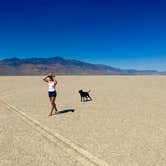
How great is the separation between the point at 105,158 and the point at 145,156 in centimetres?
A: 99

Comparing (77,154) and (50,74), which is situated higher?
(50,74)

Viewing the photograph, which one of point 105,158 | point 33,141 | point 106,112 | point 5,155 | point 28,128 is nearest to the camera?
point 105,158

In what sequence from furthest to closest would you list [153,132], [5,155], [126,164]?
[153,132]
[5,155]
[126,164]

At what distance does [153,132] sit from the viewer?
10.1 meters

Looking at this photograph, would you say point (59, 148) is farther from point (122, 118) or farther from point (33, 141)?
point (122, 118)

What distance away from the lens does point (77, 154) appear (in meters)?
7.66

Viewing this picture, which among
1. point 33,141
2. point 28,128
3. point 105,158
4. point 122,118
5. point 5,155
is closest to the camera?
point 105,158

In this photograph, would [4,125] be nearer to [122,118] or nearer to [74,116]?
[74,116]

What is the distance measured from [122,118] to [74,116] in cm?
227

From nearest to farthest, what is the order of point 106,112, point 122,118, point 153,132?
point 153,132, point 122,118, point 106,112

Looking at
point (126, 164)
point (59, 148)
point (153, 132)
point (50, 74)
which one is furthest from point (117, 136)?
point (50, 74)

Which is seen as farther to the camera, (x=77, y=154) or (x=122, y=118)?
(x=122, y=118)

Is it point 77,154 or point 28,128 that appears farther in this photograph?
point 28,128

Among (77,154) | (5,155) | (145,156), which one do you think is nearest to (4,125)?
(5,155)
